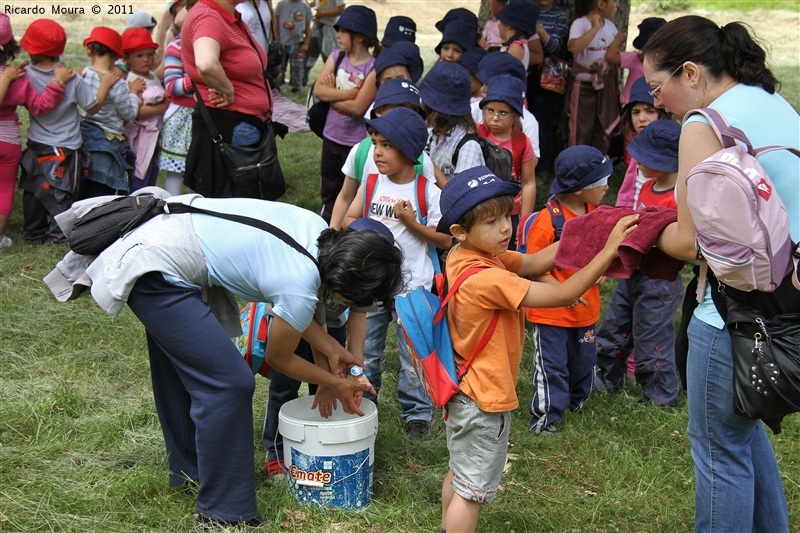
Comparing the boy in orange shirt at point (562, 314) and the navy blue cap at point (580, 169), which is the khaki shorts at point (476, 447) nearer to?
the boy in orange shirt at point (562, 314)

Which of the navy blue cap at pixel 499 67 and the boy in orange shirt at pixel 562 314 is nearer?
the boy in orange shirt at pixel 562 314

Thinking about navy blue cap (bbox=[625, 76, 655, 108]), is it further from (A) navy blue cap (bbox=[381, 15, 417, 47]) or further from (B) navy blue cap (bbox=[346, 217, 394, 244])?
(B) navy blue cap (bbox=[346, 217, 394, 244])

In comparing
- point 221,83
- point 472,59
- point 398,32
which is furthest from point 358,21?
point 221,83

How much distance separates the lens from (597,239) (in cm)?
297

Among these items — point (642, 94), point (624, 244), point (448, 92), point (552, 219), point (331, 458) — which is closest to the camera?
point (624, 244)

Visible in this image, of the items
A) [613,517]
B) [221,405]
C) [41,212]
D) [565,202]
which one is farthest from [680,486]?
[41,212]

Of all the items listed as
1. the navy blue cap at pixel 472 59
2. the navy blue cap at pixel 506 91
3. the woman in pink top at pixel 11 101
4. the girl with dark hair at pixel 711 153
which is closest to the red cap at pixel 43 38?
the woman in pink top at pixel 11 101

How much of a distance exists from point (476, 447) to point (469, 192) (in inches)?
36.7

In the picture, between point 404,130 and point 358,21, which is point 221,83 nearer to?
point 358,21

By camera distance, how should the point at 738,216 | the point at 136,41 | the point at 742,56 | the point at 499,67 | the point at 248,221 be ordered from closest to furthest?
the point at 738,216 < the point at 742,56 < the point at 248,221 < the point at 499,67 < the point at 136,41

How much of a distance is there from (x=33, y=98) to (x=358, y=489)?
470 cm

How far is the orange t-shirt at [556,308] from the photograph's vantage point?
4.46 metres

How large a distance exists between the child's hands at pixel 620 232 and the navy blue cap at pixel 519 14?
527 centimetres

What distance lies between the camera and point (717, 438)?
9.30 feet
